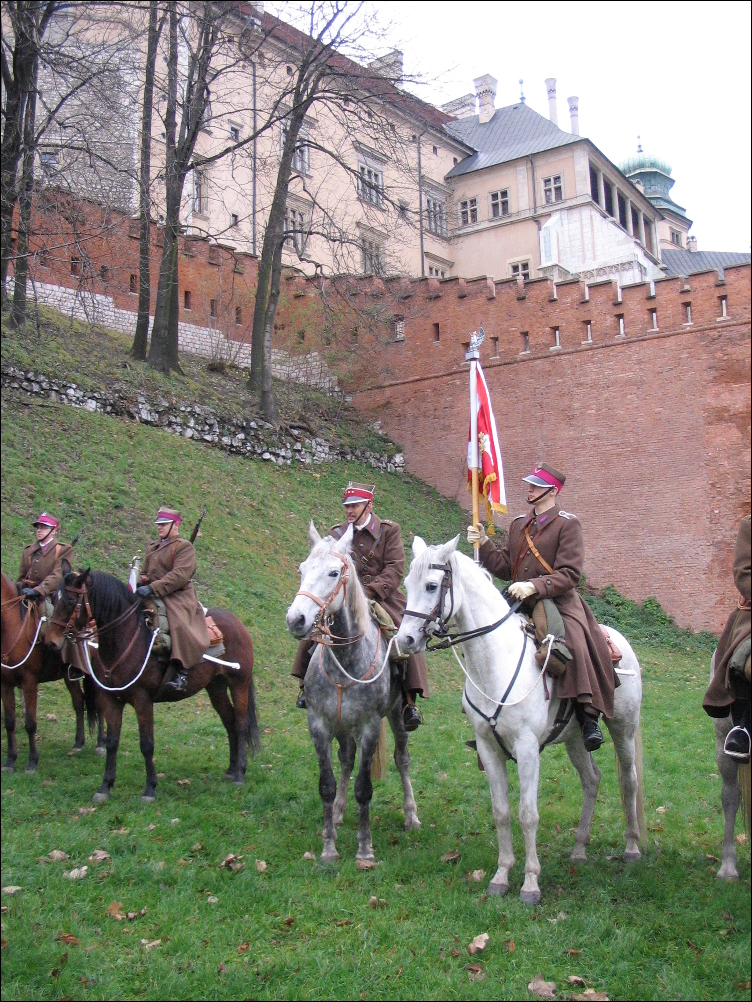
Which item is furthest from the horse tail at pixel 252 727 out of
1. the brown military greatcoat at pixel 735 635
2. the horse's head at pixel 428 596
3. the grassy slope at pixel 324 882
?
the brown military greatcoat at pixel 735 635

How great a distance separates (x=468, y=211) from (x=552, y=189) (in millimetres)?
4464

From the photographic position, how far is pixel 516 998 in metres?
5.45

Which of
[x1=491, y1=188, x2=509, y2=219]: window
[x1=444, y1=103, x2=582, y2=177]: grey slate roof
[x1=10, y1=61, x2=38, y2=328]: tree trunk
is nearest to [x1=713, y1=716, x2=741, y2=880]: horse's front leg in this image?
[x1=10, y1=61, x2=38, y2=328]: tree trunk

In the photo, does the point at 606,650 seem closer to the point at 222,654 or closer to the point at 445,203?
the point at 222,654

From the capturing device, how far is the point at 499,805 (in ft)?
23.2

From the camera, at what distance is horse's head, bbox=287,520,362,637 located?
7.05 metres

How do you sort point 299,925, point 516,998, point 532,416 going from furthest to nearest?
1. point 532,416
2. point 299,925
3. point 516,998

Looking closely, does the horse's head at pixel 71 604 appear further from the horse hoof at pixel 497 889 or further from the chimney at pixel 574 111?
the chimney at pixel 574 111

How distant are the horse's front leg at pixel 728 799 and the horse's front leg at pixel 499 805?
1.59 meters

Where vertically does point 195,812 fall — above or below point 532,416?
below

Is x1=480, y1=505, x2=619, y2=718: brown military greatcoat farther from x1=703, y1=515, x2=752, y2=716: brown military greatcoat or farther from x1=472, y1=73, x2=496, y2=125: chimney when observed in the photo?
x1=472, y1=73, x2=496, y2=125: chimney

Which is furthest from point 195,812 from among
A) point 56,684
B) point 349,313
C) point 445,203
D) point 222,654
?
point 445,203

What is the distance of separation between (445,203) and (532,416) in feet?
83.9

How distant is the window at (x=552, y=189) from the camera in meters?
46.8
